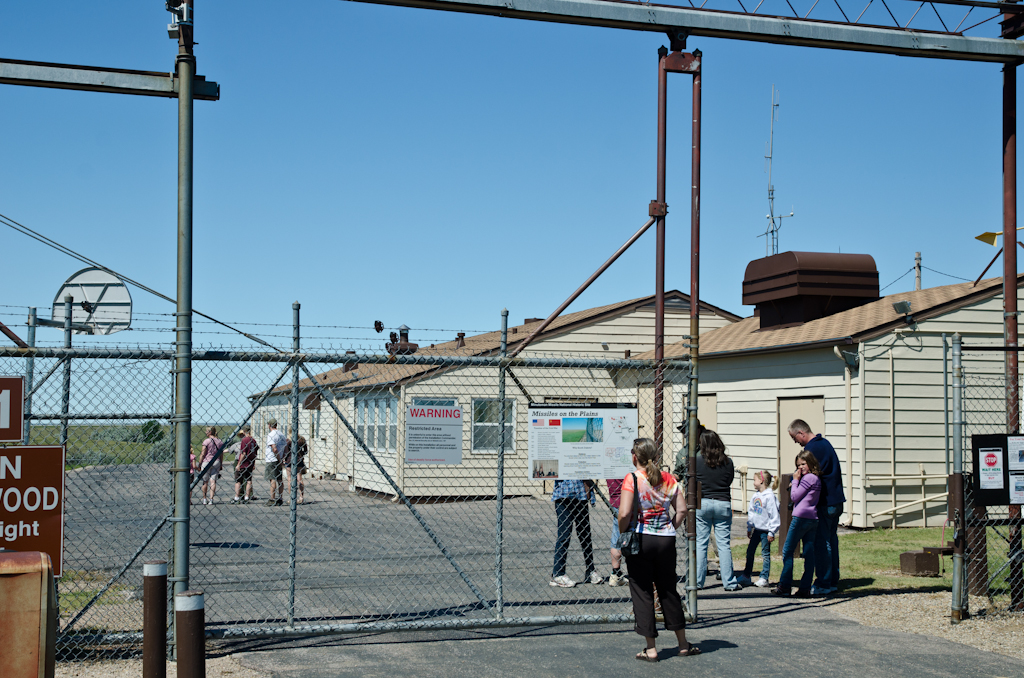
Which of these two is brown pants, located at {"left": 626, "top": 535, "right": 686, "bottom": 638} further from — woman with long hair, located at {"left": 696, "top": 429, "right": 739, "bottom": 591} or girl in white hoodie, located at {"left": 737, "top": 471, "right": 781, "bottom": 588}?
girl in white hoodie, located at {"left": 737, "top": 471, "right": 781, "bottom": 588}

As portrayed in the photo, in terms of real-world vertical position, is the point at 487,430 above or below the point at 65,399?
below

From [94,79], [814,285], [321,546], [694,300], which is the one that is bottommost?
[321,546]

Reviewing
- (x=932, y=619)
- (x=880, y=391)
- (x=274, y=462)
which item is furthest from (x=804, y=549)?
(x=274, y=462)

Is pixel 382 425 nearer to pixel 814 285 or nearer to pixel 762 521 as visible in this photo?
pixel 814 285

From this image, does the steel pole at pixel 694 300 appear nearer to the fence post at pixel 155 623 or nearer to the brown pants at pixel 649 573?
the brown pants at pixel 649 573

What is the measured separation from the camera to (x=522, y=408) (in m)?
20.9

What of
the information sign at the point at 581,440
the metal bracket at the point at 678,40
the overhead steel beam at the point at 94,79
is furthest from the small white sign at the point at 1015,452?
the overhead steel beam at the point at 94,79

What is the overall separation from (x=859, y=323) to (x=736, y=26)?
8333 mm

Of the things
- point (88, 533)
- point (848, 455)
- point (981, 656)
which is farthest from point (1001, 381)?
point (88, 533)

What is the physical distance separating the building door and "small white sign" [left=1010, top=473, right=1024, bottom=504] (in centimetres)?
672

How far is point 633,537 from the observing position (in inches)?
260

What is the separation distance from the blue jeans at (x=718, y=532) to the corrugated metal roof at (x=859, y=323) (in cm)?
620

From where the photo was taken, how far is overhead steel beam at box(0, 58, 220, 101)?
671 centimetres

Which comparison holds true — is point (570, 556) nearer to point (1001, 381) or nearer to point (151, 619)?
point (151, 619)
